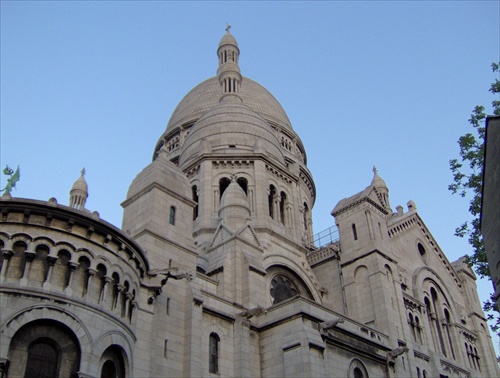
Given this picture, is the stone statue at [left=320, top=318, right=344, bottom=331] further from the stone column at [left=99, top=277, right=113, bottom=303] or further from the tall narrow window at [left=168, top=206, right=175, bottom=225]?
the stone column at [left=99, top=277, right=113, bottom=303]

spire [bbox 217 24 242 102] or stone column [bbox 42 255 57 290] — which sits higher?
spire [bbox 217 24 242 102]

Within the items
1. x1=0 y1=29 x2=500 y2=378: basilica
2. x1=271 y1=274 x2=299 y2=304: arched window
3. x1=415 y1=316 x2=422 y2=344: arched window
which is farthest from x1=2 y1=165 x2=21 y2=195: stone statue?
x1=415 y1=316 x2=422 y2=344: arched window

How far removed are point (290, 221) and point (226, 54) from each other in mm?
21307

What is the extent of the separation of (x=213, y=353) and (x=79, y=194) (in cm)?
2779

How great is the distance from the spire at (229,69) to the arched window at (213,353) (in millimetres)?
26022

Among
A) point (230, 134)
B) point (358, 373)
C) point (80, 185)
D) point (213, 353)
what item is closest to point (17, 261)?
point (213, 353)

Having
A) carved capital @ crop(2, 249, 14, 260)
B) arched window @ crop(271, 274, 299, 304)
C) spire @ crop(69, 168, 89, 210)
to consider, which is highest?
spire @ crop(69, 168, 89, 210)

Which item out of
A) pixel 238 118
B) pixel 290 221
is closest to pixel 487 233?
pixel 290 221

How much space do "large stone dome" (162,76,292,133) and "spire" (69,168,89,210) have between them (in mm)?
10572

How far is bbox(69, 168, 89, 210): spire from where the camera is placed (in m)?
49.5

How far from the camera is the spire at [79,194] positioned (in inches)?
1950

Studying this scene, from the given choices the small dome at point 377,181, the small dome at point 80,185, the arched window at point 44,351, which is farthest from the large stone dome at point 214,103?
the arched window at point 44,351

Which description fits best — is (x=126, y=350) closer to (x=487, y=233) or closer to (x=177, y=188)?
(x=177, y=188)

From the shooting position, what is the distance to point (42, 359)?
19.1 meters
